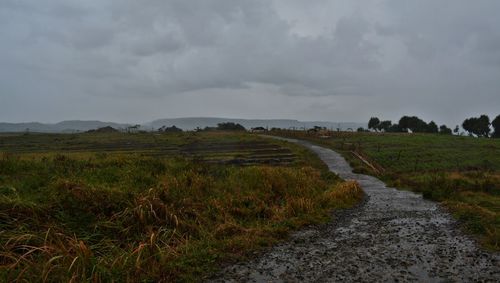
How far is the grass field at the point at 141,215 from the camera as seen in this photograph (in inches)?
342

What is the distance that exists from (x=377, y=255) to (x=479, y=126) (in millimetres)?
92374

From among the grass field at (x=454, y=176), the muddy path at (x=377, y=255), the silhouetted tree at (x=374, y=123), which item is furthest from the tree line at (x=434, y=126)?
the muddy path at (x=377, y=255)

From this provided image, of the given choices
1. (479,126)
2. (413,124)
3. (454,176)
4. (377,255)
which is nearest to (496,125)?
(479,126)

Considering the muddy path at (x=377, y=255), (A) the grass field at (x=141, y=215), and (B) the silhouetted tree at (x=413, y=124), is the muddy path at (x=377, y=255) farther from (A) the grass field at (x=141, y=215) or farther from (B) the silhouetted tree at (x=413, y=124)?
(B) the silhouetted tree at (x=413, y=124)

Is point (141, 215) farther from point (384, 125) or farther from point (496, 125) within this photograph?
point (384, 125)

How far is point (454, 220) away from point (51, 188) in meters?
14.0

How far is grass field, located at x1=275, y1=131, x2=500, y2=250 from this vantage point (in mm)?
13695

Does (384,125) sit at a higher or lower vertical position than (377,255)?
higher

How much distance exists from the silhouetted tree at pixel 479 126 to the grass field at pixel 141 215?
277 ft

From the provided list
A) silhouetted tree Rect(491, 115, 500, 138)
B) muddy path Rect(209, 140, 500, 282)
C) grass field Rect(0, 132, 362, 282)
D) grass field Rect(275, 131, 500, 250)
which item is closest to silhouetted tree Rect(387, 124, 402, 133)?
silhouetted tree Rect(491, 115, 500, 138)

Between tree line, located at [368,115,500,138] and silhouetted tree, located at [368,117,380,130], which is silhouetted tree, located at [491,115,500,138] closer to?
tree line, located at [368,115,500,138]

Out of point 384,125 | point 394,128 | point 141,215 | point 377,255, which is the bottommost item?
point 377,255

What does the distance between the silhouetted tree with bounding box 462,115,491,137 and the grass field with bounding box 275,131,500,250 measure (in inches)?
1916

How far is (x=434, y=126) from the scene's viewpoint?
98312mm
